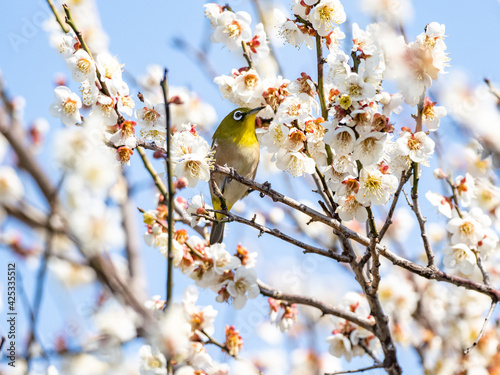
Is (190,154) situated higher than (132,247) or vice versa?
(132,247)

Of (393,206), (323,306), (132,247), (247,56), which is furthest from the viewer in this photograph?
(132,247)

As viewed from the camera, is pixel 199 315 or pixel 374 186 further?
pixel 199 315

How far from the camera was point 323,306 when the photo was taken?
331 centimetres

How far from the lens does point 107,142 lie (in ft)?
8.87

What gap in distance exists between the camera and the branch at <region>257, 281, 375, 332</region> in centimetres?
323

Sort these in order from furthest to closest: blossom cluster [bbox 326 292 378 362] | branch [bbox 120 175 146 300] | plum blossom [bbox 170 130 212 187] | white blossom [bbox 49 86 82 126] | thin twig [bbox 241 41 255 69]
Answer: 1. branch [bbox 120 175 146 300]
2. blossom cluster [bbox 326 292 378 362]
3. thin twig [bbox 241 41 255 69]
4. white blossom [bbox 49 86 82 126]
5. plum blossom [bbox 170 130 212 187]

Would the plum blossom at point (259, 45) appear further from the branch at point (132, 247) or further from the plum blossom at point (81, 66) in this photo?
the branch at point (132, 247)

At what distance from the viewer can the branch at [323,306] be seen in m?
3.23

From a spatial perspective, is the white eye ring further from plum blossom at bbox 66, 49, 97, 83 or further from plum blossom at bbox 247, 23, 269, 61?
plum blossom at bbox 66, 49, 97, 83

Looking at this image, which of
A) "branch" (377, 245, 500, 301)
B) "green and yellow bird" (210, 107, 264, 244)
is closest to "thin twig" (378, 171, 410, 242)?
"branch" (377, 245, 500, 301)

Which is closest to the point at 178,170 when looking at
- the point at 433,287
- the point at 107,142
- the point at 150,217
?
the point at 107,142

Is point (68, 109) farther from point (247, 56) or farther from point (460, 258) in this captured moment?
point (460, 258)

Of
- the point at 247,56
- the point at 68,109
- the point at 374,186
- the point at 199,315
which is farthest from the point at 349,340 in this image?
the point at 68,109

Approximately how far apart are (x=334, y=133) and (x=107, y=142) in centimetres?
A: 115
